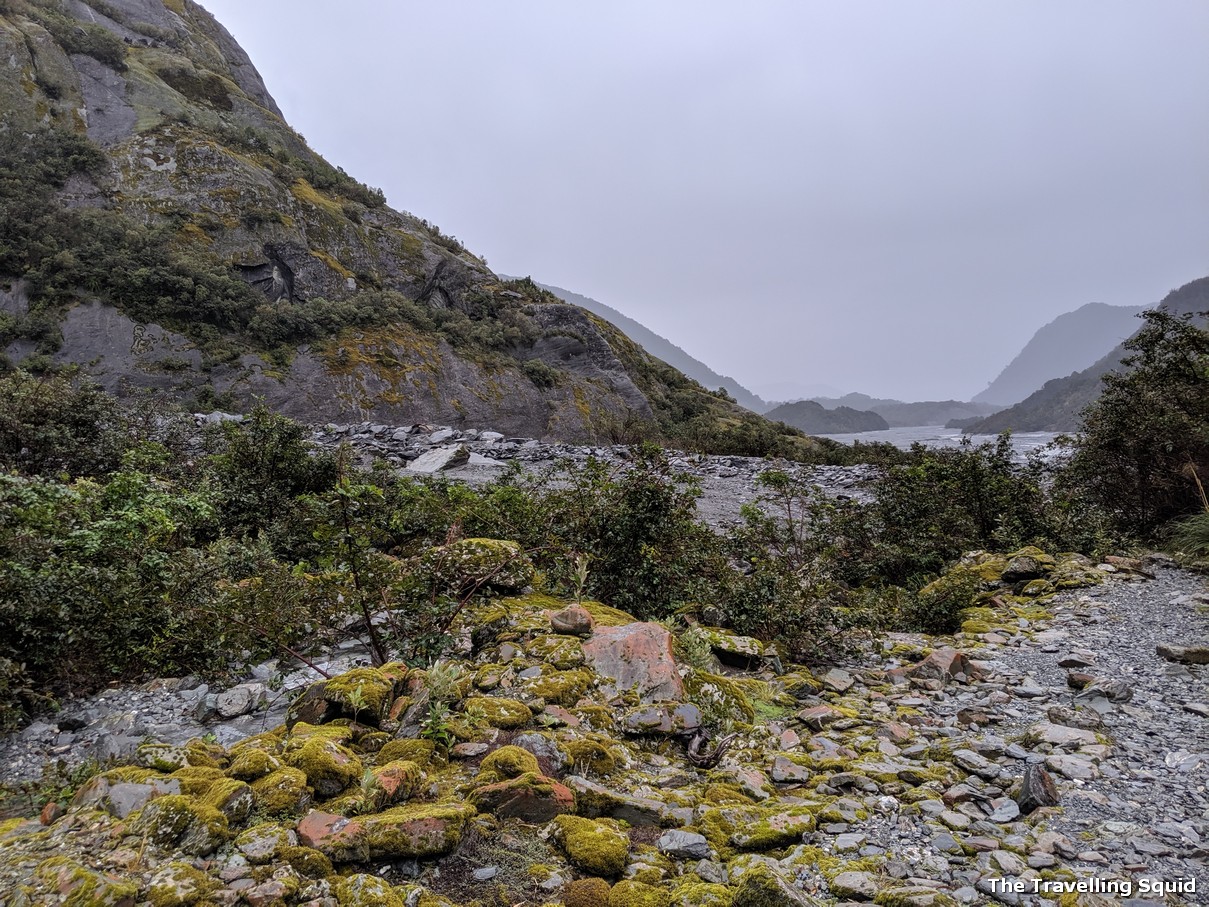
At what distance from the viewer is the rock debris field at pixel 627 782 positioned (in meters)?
2.26

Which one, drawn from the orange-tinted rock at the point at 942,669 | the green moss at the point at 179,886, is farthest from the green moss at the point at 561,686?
the orange-tinted rock at the point at 942,669

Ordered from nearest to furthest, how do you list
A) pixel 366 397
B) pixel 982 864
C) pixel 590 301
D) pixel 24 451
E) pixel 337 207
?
pixel 982 864
pixel 24 451
pixel 366 397
pixel 337 207
pixel 590 301

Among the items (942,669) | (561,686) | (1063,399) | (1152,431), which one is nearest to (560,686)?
(561,686)

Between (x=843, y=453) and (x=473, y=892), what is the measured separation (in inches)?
1017

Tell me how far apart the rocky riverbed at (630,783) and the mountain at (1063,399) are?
62.0 metres

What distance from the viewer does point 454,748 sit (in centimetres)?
327

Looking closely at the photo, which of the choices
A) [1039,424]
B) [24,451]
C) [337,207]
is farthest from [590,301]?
[24,451]

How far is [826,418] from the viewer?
114 m

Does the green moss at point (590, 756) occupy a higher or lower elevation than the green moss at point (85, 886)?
lower

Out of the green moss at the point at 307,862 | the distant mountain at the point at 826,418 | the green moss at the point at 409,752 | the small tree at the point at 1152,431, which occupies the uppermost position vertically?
the distant mountain at the point at 826,418

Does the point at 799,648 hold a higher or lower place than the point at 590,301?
lower

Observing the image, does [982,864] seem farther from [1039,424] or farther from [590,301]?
[590,301]

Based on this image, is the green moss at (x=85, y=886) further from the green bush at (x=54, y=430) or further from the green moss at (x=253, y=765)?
the green bush at (x=54, y=430)

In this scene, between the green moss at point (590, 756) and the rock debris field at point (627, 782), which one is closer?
the rock debris field at point (627, 782)
